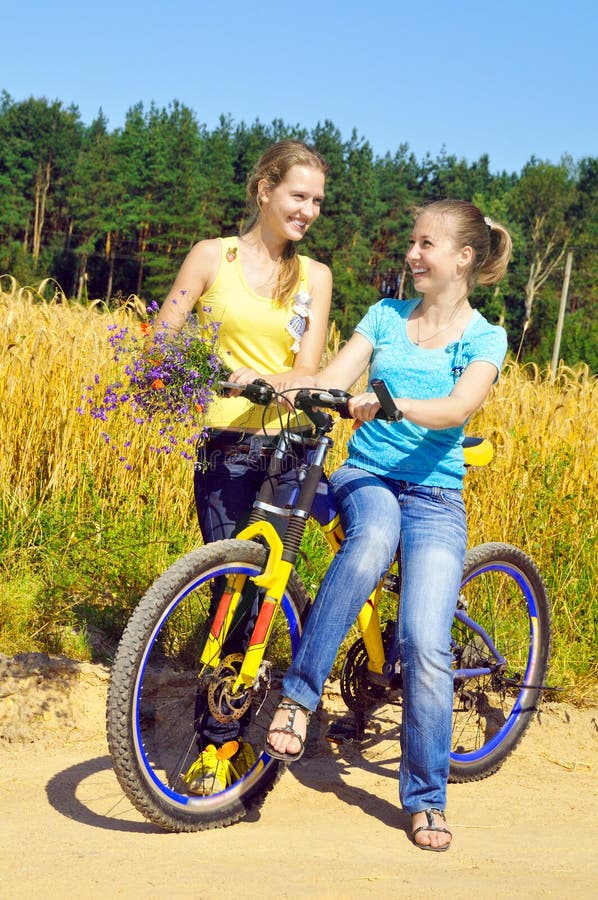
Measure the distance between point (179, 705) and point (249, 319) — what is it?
1696mm

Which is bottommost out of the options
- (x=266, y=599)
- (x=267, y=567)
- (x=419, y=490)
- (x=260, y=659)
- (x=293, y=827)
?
(x=293, y=827)

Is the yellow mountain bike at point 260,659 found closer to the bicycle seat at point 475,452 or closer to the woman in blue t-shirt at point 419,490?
the bicycle seat at point 475,452

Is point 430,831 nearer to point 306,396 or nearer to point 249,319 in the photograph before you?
point 306,396

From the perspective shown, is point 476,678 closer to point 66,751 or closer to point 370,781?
point 370,781

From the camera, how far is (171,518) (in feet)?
18.9

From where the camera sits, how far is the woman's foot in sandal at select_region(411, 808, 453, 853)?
343 cm

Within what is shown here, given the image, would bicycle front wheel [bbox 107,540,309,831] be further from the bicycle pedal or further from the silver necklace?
the silver necklace

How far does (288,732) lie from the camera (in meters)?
3.35

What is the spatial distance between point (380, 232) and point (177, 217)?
22.0 meters

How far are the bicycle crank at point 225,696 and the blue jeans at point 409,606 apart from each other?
0.56ft

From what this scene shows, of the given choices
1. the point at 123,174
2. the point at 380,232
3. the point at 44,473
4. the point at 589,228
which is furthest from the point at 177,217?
the point at 44,473

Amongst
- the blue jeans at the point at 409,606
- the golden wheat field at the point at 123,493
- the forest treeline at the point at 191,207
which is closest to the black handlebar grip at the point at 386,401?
the blue jeans at the point at 409,606

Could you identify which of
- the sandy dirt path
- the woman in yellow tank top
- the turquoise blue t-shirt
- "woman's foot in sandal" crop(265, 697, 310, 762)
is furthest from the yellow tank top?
the sandy dirt path

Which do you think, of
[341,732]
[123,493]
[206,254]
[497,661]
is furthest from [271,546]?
[123,493]
